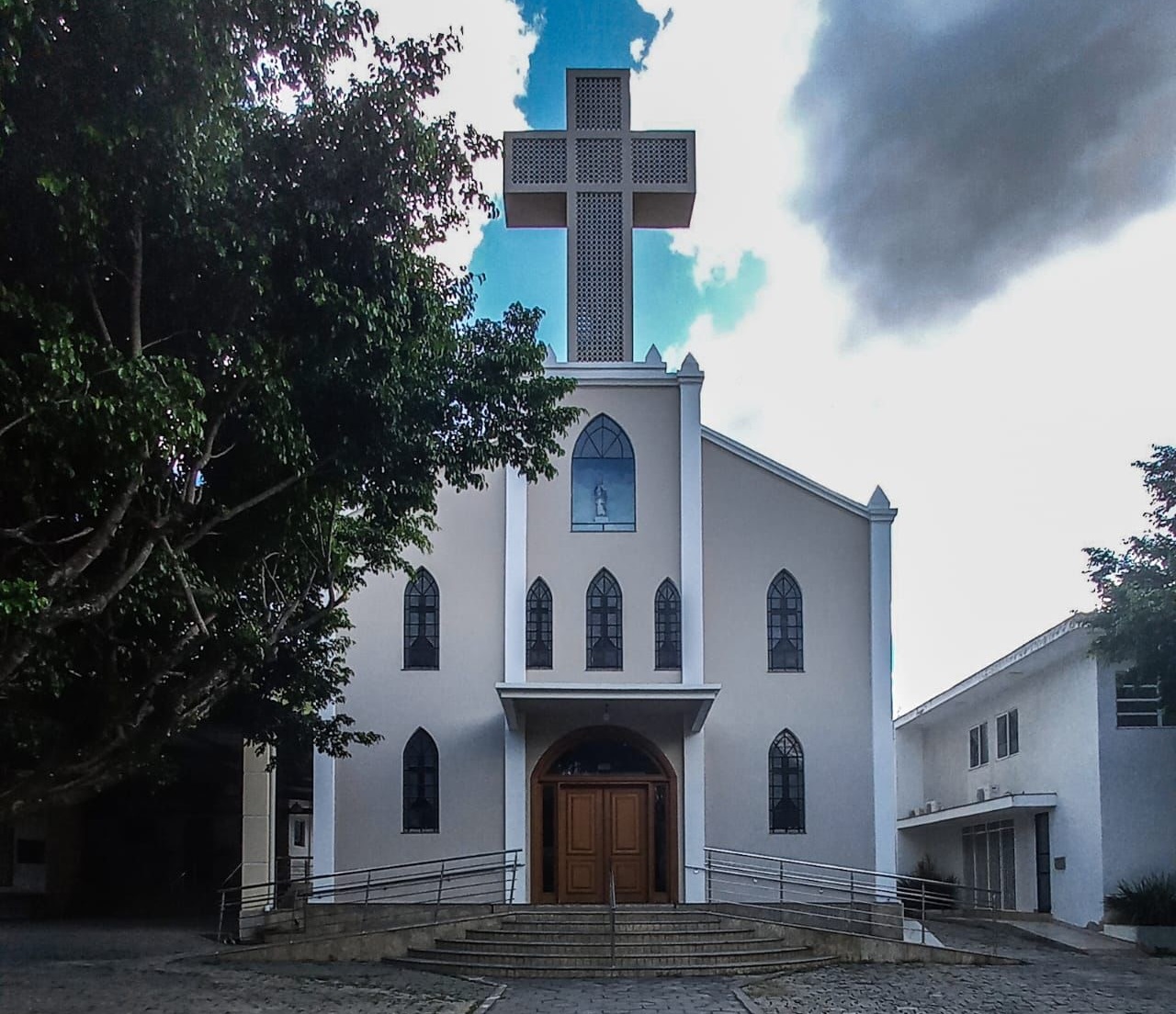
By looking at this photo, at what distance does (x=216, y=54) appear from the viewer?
1104 centimetres

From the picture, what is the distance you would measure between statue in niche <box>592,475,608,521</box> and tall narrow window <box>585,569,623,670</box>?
910 millimetres

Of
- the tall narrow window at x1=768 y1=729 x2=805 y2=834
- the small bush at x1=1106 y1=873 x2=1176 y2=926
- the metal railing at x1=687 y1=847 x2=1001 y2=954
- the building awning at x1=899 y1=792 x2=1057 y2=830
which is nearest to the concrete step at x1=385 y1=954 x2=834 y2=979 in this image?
the metal railing at x1=687 y1=847 x2=1001 y2=954

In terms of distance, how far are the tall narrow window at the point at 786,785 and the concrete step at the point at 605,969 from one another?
146 inches

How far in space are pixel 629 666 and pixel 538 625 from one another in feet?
5.19

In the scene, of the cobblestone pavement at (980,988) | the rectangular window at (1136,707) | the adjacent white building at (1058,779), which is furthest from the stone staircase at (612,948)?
the rectangular window at (1136,707)

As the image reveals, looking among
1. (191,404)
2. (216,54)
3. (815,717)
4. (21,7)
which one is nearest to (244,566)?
(191,404)

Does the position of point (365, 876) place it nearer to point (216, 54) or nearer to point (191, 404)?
point (191, 404)

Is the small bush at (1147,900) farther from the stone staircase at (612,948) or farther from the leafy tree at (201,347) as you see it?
the leafy tree at (201,347)

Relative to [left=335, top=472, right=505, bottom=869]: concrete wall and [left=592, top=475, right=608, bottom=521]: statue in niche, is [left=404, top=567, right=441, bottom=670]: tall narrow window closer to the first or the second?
[left=335, top=472, right=505, bottom=869]: concrete wall

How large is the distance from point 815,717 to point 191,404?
14.2 metres

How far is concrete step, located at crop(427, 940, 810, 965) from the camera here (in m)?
19.3

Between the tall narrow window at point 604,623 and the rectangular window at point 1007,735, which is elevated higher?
the tall narrow window at point 604,623

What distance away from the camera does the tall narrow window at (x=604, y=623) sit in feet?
76.3

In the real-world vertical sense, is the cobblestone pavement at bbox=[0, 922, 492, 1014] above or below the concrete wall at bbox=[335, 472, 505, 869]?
below
